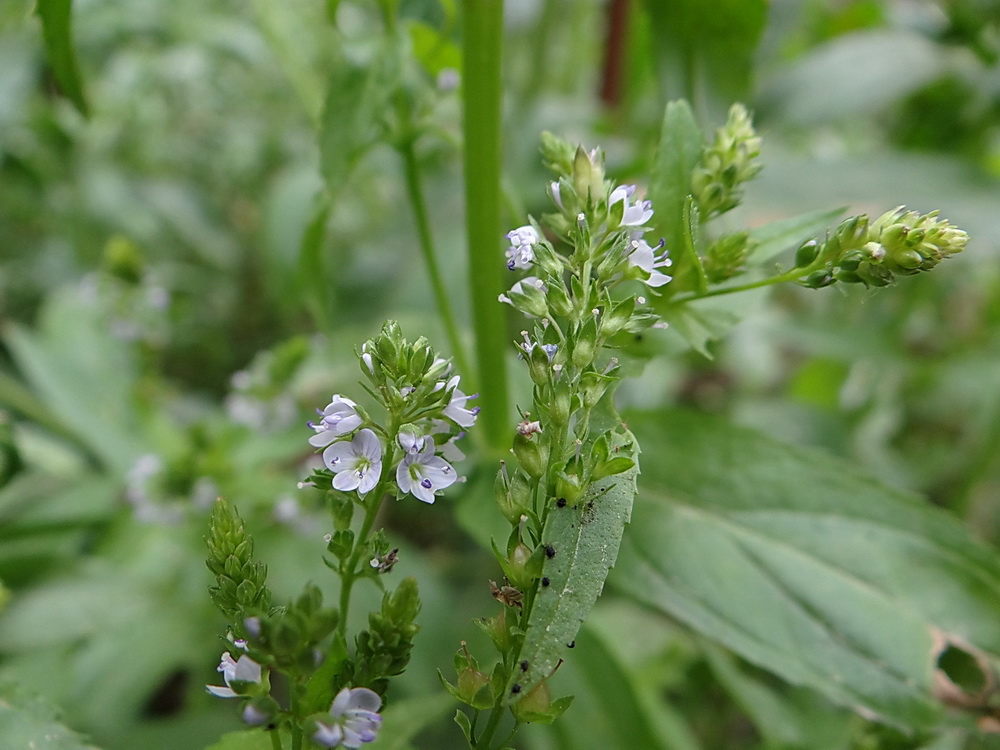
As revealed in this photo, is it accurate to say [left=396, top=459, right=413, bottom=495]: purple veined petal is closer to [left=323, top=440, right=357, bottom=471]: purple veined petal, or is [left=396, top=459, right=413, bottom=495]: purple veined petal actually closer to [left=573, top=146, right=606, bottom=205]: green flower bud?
[left=323, top=440, right=357, bottom=471]: purple veined petal

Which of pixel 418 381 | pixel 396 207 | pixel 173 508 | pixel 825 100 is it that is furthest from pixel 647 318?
pixel 396 207

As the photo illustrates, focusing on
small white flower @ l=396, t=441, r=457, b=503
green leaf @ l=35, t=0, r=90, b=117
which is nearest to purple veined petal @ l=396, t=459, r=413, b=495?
small white flower @ l=396, t=441, r=457, b=503

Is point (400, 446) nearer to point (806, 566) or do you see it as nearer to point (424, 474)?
point (424, 474)

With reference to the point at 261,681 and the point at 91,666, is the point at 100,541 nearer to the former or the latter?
the point at 91,666

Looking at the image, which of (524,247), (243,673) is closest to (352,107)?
(524,247)

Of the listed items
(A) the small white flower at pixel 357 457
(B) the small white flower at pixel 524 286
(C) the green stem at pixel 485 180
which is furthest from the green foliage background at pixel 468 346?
(A) the small white flower at pixel 357 457

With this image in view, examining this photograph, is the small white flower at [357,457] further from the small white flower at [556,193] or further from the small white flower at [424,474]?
the small white flower at [556,193]
